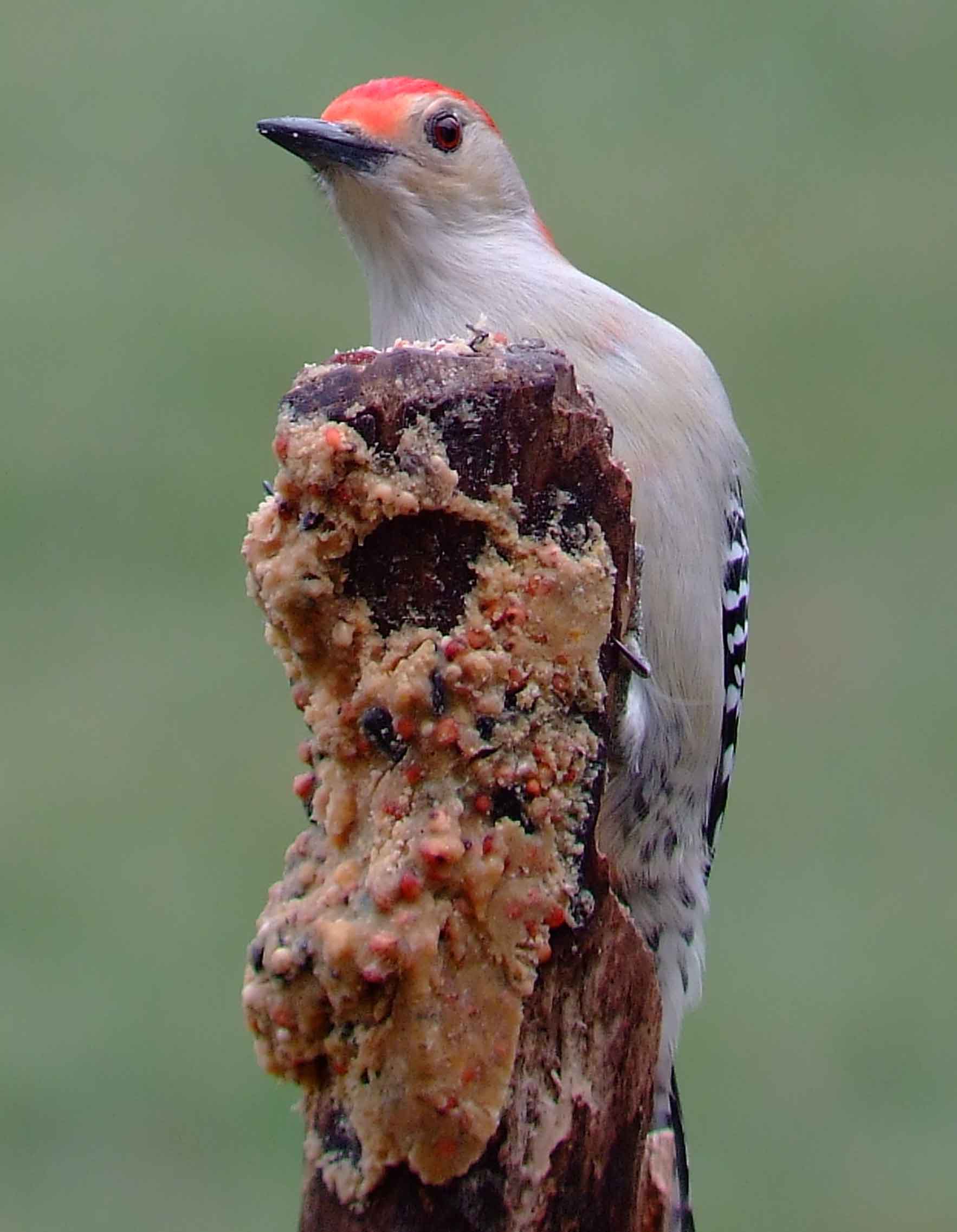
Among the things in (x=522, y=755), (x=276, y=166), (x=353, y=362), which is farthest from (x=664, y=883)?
(x=276, y=166)

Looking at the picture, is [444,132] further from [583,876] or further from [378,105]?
[583,876]

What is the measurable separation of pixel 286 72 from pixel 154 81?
0.65m

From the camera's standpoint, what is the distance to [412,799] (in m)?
2.56

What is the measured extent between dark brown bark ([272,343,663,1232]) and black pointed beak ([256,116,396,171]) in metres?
1.70

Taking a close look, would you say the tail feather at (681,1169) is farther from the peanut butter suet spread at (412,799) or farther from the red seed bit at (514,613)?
the red seed bit at (514,613)

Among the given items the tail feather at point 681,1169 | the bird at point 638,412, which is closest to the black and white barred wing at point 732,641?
the bird at point 638,412

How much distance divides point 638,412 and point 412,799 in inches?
56.6

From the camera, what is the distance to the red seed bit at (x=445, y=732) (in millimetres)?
2551

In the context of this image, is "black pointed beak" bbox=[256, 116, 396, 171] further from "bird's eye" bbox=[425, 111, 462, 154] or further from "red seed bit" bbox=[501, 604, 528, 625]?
"red seed bit" bbox=[501, 604, 528, 625]

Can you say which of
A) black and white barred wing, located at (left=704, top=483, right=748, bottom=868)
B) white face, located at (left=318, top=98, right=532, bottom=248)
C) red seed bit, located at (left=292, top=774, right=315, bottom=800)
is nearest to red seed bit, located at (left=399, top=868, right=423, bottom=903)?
red seed bit, located at (left=292, top=774, right=315, bottom=800)

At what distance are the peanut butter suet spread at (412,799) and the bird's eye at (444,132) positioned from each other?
1.87m

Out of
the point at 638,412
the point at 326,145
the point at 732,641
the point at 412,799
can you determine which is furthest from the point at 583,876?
the point at 326,145

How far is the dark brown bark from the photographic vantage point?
2537 mm

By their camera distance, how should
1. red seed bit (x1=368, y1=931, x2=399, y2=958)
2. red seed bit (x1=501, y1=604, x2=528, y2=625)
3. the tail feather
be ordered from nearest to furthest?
red seed bit (x1=368, y1=931, x2=399, y2=958) < red seed bit (x1=501, y1=604, x2=528, y2=625) < the tail feather
